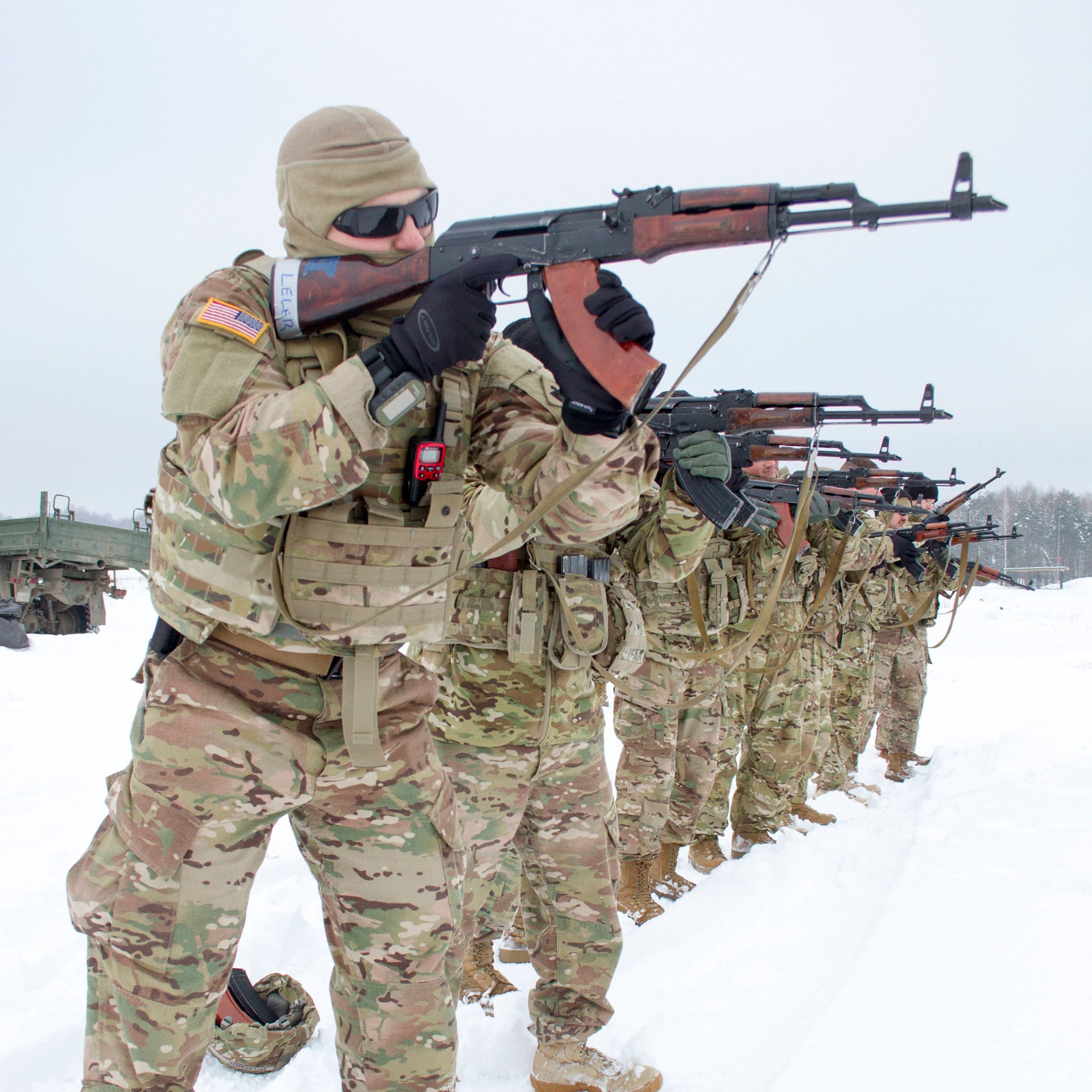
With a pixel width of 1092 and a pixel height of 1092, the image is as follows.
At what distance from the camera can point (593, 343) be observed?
1.96 meters

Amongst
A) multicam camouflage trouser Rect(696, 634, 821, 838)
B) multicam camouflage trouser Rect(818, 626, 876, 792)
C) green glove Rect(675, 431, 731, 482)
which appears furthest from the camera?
multicam camouflage trouser Rect(818, 626, 876, 792)

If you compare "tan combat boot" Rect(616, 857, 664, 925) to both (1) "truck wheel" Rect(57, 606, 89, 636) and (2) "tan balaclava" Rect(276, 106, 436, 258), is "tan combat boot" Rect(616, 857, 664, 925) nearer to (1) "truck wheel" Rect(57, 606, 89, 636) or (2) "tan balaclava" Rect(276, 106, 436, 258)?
(2) "tan balaclava" Rect(276, 106, 436, 258)

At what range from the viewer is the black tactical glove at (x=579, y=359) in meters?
1.93

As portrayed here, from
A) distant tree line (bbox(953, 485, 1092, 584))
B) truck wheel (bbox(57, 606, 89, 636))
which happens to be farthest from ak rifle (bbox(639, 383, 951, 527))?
distant tree line (bbox(953, 485, 1092, 584))

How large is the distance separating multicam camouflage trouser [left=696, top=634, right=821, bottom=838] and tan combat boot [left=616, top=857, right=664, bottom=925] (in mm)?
1239

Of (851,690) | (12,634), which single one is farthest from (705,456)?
(12,634)

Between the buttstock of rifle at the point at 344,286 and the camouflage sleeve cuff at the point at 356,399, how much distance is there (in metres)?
0.25

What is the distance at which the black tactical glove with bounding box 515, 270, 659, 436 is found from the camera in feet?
6.33

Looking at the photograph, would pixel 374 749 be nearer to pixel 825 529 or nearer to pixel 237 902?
pixel 237 902

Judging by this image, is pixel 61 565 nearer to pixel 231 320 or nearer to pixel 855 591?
pixel 855 591

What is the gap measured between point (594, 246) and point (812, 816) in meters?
5.77

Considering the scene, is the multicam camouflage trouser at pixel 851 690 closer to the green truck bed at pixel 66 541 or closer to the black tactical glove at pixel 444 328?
the black tactical glove at pixel 444 328

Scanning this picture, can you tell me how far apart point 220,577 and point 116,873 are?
0.67 metres

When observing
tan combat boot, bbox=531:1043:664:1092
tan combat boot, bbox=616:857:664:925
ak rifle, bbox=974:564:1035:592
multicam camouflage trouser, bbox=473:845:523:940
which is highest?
ak rifle, bbox=974:564:1035:592
